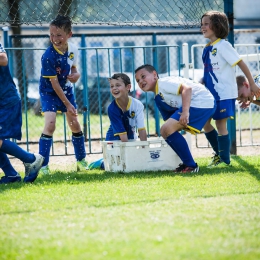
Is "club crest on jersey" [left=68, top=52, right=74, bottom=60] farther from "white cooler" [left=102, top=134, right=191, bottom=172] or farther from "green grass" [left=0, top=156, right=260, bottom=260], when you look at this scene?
"green grass" [left=0, top=156, right=260, bottom=260]

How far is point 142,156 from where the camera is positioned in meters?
6.55

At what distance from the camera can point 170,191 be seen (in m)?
5.17

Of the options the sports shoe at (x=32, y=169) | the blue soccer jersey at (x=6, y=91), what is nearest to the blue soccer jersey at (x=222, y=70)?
the sports shoe at (x=32, y=169)

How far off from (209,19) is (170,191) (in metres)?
2.37

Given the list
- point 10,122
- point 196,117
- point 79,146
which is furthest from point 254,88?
point 10,122

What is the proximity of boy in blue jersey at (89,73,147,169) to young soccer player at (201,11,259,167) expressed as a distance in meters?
0.80

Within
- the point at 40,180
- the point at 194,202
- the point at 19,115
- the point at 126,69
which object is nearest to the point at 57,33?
the point at 19,115

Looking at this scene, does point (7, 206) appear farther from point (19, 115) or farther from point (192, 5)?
point (192, 5)

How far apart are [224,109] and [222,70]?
417 millimetres

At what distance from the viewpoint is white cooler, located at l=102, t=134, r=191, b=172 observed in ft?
21.3

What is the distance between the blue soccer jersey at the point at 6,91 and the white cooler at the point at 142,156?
4.11 ft

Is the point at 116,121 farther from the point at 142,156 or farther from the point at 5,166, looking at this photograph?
the point at 5,166

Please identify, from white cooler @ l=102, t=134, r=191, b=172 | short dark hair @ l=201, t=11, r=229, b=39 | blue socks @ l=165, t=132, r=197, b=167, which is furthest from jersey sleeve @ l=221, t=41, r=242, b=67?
white cooler @ l=102, t=134, r=191, b=172

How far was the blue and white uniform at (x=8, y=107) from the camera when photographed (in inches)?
225
